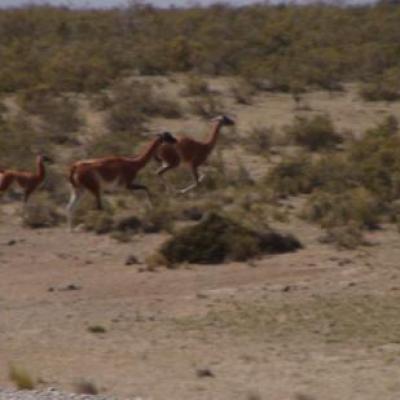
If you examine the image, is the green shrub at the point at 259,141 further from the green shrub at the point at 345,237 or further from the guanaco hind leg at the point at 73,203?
the green shrub at the point at 345,237

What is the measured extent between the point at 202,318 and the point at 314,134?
49.0 feet

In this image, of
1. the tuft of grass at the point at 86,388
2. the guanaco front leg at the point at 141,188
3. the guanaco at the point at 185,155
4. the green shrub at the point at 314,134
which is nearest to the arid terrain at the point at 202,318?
the tuft of grass at the point at 86,388

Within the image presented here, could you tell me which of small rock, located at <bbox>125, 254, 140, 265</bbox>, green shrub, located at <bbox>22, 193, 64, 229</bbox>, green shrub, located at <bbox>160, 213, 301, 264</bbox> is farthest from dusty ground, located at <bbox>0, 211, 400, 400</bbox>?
green shrub, located at <bbox>22, 193, 64, 229</bbox>

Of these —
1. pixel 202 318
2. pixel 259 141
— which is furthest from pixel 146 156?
pixel 202 318

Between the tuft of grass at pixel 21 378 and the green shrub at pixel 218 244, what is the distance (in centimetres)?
673

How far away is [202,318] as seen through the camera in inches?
680

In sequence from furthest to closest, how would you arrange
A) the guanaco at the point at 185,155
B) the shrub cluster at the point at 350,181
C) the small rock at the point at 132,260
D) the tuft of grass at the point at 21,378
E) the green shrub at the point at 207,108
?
the green shrub at the point at 207,108, the guanaco at the point at 185,155, the shrub cluster at the point at 350,181, the small rock at the point at 132,260, the tuft of grass at the point at 21,378

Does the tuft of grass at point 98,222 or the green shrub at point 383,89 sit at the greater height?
the green shrub at point 383,89

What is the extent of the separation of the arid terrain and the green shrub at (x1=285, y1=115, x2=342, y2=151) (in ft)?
21.4

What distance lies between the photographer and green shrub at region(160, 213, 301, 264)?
20.9 metres

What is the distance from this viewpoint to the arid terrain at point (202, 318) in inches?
556

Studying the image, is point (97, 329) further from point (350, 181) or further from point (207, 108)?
point (207, 108)

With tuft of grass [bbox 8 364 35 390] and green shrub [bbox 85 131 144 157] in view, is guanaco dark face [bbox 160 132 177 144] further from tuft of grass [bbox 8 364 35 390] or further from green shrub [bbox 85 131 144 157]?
tuft of grass [bbox 8 364 35 390]

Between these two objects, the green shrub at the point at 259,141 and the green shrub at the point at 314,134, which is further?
the green shrub at the point at 314,134
